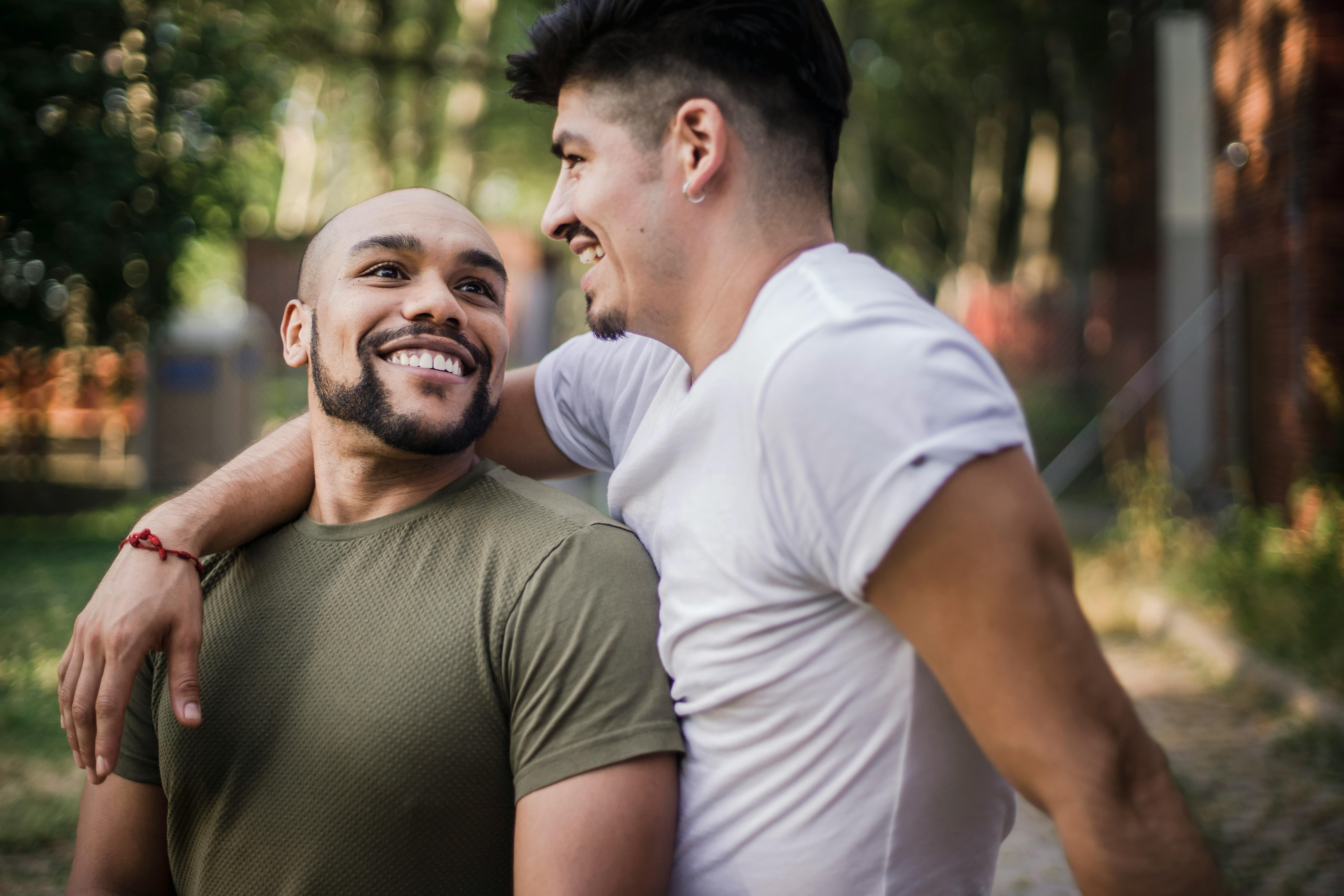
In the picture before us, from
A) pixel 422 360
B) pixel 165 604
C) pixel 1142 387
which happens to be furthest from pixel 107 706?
pixel 1142 387

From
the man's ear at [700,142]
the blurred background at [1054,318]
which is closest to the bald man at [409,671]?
the man's ear at [700,142]

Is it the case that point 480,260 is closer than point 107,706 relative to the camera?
No

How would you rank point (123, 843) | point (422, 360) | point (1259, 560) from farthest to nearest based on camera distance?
1. point (1259, 560)
2. point (422, 360)
3. point (123, 843)

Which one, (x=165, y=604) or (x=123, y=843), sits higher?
(x=165, y=604)

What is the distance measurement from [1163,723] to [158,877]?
5.41 m

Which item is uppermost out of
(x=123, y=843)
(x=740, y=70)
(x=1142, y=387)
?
(x=740, y=70)

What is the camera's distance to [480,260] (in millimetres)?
2402

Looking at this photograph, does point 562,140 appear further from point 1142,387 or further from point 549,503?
point 1142,387

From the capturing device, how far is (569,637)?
1841mm

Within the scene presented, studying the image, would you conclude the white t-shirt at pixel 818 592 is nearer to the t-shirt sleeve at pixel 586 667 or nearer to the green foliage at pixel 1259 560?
the t-shirt sleeve at pixel 586 667

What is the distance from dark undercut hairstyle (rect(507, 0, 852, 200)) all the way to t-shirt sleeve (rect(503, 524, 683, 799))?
679 mm

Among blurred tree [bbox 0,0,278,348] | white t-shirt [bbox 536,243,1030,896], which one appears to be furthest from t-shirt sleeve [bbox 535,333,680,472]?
blurred tree [bbox 0,0,278,348]

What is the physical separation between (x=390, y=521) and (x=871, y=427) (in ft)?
3.92

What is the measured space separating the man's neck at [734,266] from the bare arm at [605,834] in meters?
0.65
